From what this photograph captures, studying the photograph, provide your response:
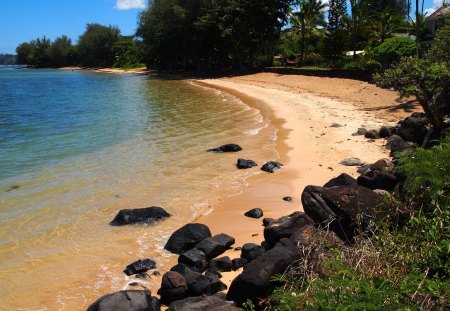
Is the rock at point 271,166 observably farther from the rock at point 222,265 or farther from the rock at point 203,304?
the rock at point 203,304

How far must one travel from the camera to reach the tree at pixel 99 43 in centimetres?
10725

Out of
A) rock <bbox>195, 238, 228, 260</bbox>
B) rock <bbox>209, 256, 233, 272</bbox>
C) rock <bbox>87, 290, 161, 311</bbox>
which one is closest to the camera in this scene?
rock <bbox>87, 290, 161, 311</bbox>

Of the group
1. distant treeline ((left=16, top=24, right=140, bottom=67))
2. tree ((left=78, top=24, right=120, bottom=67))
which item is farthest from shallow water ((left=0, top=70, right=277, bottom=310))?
tree ((left=78, top=24, right=120, bottom=67))

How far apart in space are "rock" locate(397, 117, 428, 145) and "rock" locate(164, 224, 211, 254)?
7.33 m

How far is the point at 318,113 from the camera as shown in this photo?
20859 millimetres

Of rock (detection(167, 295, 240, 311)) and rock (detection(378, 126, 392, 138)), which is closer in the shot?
rock (detection(167, 295, 240, 311))

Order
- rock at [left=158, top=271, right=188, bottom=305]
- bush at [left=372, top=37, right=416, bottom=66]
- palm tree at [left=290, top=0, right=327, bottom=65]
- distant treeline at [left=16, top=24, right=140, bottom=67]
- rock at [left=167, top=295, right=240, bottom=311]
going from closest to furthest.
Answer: rock at [left=167, top=295, right=240, bottom=311] → rock at [left=158, top=271, right=188, bottom=305] → bush at [left=372, top=37, right=416, bottom=66] → palm tree at [left=290, top=0, right=327, bottom=65] → distant treeline at [left=16, top=24, right=140, bottom=67]

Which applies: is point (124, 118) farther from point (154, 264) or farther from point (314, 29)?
point (314, 29)

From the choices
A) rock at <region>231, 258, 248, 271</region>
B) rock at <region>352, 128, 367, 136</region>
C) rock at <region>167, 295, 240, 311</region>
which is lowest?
rock at <region>231, 258, 248, 271</region>

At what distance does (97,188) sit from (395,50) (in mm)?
22541

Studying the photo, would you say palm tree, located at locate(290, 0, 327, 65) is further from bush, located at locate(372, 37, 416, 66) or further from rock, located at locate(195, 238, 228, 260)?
rock, located at locate(195, 238, 228, 260)

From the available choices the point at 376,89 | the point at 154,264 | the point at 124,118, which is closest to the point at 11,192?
the point at 154,264

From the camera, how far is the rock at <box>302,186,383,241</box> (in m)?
5.98

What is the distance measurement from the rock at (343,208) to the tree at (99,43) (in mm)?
105004
